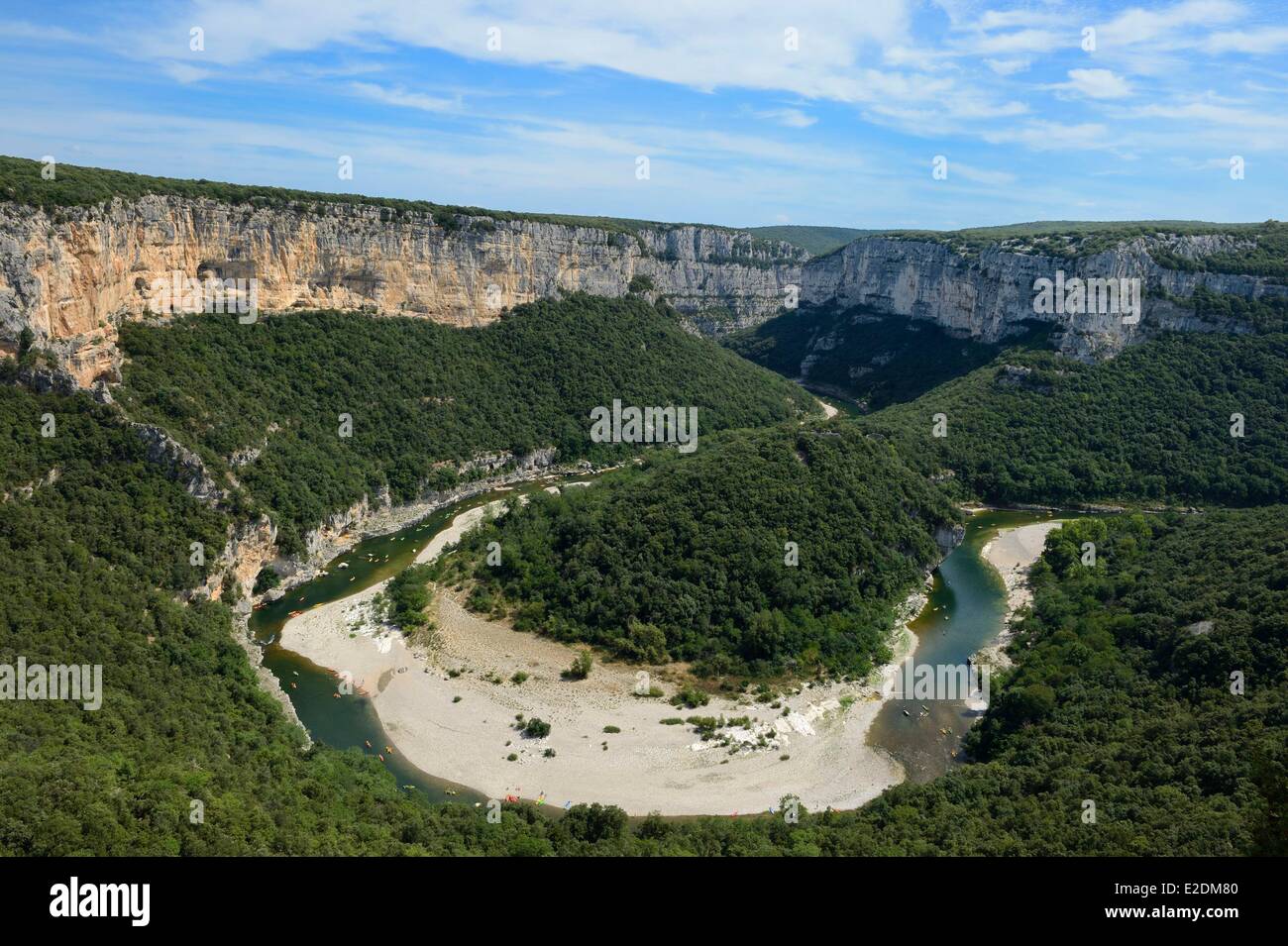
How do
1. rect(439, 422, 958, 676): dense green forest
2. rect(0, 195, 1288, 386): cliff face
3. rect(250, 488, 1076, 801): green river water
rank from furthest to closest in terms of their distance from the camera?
rect(0, 195, 1288, 386): cliff face
rect(439, 422, 958, 676): dense green forest
rect(250, 488, 1076, 801): green river water

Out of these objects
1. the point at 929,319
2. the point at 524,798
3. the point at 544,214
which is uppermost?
the point at 544,214

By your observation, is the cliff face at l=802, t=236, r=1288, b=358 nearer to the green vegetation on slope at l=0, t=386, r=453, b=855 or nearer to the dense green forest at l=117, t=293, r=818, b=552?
the dense green forest at l=117, t=293, r=818, b=552

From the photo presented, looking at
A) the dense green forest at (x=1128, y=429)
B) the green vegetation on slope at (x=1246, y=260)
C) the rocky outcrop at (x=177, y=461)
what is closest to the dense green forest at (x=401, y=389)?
the rocky outcrop at (x=177, y=461)

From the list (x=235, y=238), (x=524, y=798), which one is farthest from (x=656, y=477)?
(x=235, y=238)

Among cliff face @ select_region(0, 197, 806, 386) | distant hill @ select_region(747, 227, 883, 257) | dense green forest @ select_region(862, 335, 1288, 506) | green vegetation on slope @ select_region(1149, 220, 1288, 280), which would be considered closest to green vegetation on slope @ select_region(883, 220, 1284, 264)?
green vegetation on slope @ select_region(1149, 220, 1288, 280)

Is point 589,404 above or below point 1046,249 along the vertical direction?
below

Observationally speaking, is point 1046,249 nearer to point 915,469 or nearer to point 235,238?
point 915,469

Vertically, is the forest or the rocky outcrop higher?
the rocky outcrop

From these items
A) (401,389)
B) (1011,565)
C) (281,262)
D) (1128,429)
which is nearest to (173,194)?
(281,262)
